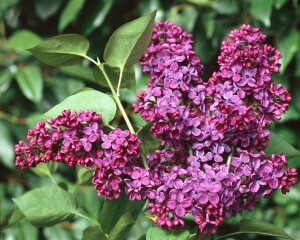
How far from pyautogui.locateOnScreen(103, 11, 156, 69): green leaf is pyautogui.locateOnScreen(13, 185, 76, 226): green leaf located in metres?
0.19

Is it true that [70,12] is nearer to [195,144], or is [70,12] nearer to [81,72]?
[81,72]

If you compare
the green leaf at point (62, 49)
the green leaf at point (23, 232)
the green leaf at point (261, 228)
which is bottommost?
the green leaf at point (23, 232)

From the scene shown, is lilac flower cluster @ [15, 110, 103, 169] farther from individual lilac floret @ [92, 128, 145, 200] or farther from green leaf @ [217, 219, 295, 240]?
green leaf @ [217, 219, 295, 240]

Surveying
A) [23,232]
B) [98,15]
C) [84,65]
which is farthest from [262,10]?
[23,232]

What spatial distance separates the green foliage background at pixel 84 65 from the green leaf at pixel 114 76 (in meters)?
0.73

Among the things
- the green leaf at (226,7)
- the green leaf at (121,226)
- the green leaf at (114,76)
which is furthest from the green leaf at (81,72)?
the green leaf at (121,226)

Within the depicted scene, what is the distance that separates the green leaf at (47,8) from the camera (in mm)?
1660

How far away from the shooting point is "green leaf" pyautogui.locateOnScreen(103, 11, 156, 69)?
2.27ft

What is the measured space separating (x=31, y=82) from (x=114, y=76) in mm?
859

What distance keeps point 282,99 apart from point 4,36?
1.18 metres

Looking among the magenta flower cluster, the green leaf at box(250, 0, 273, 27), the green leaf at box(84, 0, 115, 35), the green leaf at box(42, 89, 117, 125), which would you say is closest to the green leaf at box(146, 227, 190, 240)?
the magenta flower cluster

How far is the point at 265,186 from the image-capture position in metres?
0.68

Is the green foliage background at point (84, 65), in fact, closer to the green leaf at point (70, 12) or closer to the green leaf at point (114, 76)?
the green leaf at point (70, 12)

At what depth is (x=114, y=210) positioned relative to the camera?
0.76 m
